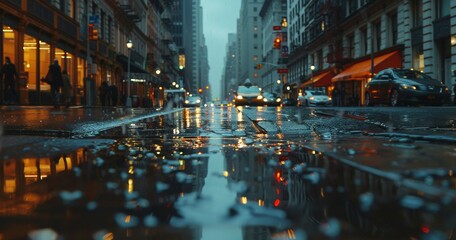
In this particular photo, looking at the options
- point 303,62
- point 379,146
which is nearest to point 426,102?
point 379,146

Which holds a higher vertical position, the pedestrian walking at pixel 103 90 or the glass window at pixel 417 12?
the glass window at pixel 417 12

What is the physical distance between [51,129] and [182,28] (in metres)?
131

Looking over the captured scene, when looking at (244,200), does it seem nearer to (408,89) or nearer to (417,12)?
(408,89)

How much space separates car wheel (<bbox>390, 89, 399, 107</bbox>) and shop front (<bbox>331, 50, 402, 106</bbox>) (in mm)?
12149

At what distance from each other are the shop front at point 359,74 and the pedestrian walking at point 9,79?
24.4 metres

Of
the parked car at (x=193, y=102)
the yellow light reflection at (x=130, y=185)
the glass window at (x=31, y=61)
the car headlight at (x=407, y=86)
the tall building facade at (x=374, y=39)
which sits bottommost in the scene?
the yellow light reflection at (x=130, y=185)

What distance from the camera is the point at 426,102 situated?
63.6ft

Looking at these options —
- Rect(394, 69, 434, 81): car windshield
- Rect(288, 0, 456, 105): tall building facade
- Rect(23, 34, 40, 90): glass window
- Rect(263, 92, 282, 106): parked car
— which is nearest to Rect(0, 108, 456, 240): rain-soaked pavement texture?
Rect(394, 69, 434, 81): car windshield

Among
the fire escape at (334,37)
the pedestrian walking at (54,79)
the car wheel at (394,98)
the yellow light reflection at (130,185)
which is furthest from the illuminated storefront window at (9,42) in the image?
the fire escape at (334,37)

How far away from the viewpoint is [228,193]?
275 centimetres

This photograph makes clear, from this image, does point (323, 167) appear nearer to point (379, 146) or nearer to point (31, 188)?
point (379, 146)

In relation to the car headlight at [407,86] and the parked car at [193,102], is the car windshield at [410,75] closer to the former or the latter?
the car headlight at [407,86]

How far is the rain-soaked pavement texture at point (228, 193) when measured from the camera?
200 cm

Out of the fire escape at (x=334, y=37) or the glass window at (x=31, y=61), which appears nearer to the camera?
the glass window at (x=31, y=61)
